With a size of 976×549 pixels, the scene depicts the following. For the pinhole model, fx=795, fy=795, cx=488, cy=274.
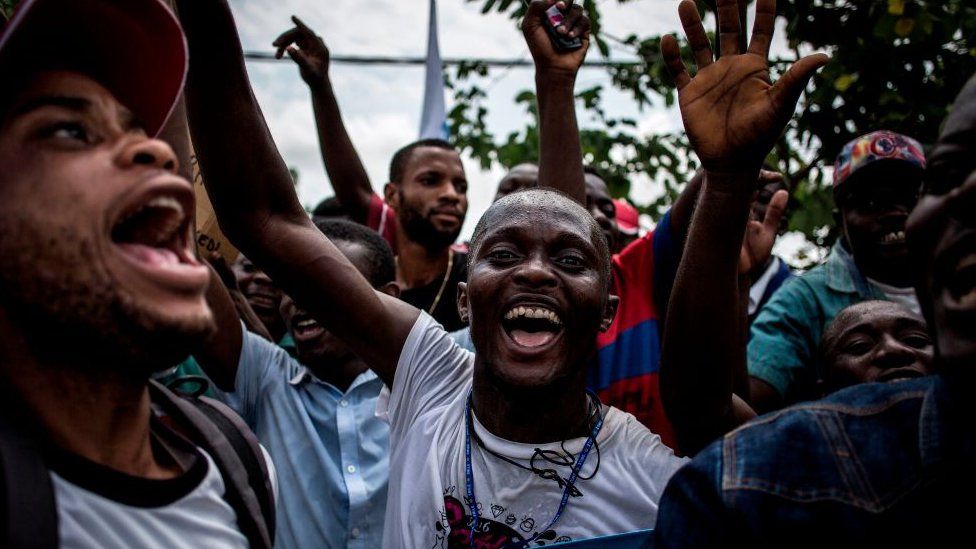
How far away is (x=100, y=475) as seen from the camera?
4.43 feet

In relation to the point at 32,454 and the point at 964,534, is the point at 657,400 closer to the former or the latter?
the point at 964,534

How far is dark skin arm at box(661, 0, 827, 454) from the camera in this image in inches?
81.6

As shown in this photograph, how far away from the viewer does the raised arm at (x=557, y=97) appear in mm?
3205

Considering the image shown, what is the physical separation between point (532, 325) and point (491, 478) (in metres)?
0.49

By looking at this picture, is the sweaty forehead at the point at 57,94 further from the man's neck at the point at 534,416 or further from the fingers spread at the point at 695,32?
the fingers spread at the point at 695,32

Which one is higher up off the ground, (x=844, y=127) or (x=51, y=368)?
(x=844, y=127)

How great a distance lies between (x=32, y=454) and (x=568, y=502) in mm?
1358

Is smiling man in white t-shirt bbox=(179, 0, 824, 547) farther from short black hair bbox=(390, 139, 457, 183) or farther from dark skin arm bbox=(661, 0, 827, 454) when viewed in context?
short black hair bbox=(390, 139, 457, 183)

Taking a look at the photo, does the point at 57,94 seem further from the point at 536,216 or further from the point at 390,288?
the point at 390,288

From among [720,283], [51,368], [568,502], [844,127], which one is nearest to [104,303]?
[51,368]

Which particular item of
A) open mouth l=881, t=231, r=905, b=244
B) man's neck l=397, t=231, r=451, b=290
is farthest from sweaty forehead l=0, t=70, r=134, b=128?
open mouth l=881, t=231, r=905, b=244

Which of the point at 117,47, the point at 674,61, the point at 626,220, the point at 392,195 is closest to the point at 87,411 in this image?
the point at 117,47

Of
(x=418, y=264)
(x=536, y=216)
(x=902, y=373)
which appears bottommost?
(x=902, y=373)

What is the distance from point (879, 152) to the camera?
3561mm
